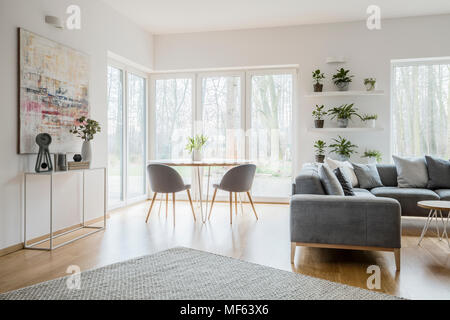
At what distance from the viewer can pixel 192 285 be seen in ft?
7.86

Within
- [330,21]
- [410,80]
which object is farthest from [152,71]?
[410,80]

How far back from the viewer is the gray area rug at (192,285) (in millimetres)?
2229

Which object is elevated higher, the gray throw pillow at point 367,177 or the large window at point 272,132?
the large window at point 272,132

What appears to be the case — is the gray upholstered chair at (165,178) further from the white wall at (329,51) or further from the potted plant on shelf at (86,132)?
the white wall at (329,51)

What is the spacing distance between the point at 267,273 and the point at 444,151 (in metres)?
3.99

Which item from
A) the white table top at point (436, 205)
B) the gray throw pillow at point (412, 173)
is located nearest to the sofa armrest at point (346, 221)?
the white table top at point (436, 205)

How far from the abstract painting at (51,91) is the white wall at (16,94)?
8cm

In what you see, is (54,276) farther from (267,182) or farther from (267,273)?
(267,182)

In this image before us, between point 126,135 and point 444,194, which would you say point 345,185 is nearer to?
point 444,194

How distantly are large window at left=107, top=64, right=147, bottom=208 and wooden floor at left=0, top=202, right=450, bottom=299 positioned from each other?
102 centimetres

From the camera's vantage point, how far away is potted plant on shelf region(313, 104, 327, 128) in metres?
5.37

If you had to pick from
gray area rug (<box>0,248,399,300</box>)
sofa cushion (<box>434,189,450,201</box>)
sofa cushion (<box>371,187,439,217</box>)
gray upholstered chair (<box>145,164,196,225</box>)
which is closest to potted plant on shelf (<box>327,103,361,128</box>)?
sofa cushion (<box>371,187,439,217</box>)

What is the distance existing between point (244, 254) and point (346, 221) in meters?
0.90

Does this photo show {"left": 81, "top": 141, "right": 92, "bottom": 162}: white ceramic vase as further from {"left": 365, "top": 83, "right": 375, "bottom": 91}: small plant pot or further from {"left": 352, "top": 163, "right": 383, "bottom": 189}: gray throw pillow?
{"left": 365, "top": 83, "right": 375, "bottom": 91}: small plant pot
